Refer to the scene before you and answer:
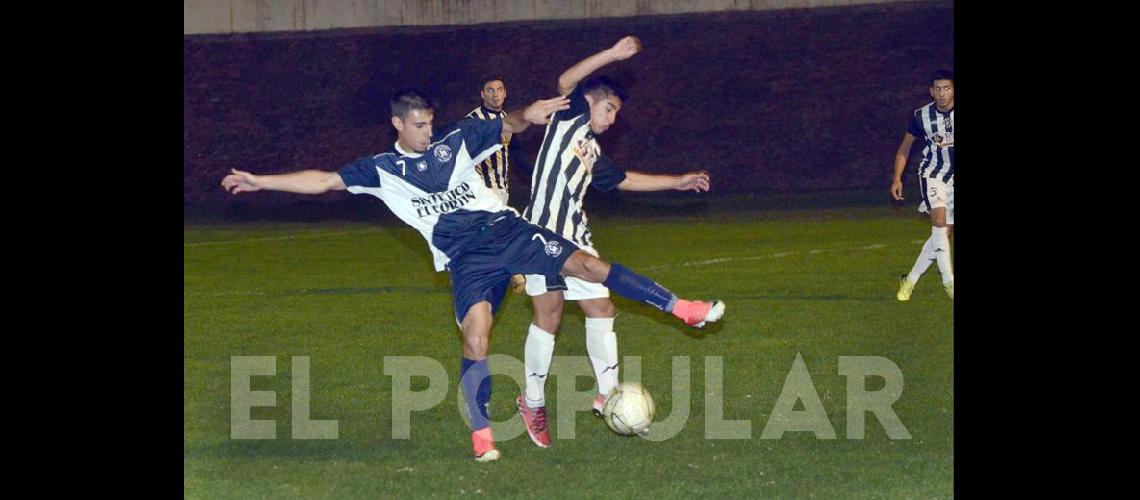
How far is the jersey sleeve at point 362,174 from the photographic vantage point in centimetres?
749

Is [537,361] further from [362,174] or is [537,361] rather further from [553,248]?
[362,174]

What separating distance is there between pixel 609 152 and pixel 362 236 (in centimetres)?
862

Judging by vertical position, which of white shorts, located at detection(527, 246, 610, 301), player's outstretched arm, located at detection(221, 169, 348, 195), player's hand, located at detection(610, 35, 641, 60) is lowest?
white shorts, located at detection(527, 246, 610, 301)

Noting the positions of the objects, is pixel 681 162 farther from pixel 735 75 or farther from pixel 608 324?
Result: pixel 608 324

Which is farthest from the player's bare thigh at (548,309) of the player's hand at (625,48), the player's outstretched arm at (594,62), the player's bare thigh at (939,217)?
the player's bare thigh at (939,217)

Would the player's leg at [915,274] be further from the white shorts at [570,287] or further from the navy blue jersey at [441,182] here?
the navy blue jersey at [441,182]

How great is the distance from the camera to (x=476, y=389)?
732 centimetres

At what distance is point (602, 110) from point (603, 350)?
134 cm

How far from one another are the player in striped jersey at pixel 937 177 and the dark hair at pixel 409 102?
6844 mm

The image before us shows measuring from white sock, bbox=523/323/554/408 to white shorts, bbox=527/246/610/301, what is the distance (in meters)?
0.23

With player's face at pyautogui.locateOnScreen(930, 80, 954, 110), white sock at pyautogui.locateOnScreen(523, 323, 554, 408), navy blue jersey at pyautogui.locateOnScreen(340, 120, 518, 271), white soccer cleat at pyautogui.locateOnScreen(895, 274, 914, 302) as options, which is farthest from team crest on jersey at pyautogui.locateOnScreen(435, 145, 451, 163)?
player's face at pyautogui.locateOnScreen(930, 80, 954, 110)

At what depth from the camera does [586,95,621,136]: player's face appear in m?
7.96

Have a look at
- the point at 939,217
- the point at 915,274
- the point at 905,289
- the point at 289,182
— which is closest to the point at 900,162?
the point at 939,217

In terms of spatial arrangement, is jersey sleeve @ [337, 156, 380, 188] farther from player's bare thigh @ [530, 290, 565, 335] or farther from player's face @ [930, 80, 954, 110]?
player's face @ [930, 80, 954, 110]
